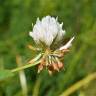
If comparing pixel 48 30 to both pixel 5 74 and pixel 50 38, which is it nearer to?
pixel 50 38

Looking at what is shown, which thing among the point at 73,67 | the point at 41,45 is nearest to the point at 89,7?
the point at 73,67

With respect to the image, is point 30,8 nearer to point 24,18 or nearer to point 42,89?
point 24,18

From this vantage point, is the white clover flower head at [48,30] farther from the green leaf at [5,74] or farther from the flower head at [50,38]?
the green leaf at [5,74]

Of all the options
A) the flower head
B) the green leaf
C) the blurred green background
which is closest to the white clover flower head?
the flower head

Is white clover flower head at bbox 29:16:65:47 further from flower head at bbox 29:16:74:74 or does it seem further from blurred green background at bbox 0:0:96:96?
blurred green background at bbox 0:0:96:96

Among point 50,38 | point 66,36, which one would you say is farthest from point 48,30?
point 66,36

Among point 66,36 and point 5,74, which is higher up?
point 66,36

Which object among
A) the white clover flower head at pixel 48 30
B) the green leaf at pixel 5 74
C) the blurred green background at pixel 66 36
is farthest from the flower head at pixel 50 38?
the blurred green background at pixel 66 36
